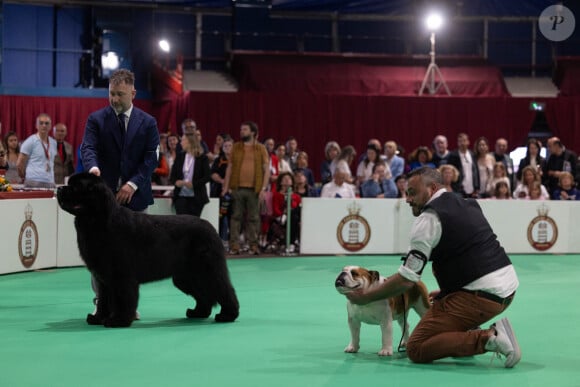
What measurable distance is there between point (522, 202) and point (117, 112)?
8.17m

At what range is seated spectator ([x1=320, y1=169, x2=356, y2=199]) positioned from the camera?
13.9m

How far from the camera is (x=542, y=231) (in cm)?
1406

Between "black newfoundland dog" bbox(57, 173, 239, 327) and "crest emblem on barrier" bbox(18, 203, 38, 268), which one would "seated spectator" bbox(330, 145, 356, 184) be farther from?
"black newfoundland dog" bbox(57, 173, 239, 327)

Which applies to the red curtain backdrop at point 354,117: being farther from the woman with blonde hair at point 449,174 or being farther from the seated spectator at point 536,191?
the woman with blonde hair at point 449,174

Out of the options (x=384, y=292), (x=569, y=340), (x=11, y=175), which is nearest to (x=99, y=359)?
(x=384, y=292)

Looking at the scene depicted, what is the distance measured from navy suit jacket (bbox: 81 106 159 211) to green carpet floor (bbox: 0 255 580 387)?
1061 millimetres

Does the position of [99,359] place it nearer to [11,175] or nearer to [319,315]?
[319,315]

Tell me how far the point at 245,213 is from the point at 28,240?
340cm

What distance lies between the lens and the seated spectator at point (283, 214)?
535 inches

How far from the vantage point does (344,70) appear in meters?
23.9

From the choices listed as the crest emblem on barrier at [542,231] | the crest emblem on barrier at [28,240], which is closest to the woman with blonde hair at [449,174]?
the crest emblem on barrier at [542,231]

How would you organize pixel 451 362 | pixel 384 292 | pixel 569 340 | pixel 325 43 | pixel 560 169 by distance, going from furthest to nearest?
pixel 325 43, pixel 560 169, pixel 569 340, pixel 451 362, pixel 384 292

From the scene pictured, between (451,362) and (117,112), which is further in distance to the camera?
(117,112)

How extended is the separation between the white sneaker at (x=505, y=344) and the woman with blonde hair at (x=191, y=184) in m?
7.40
